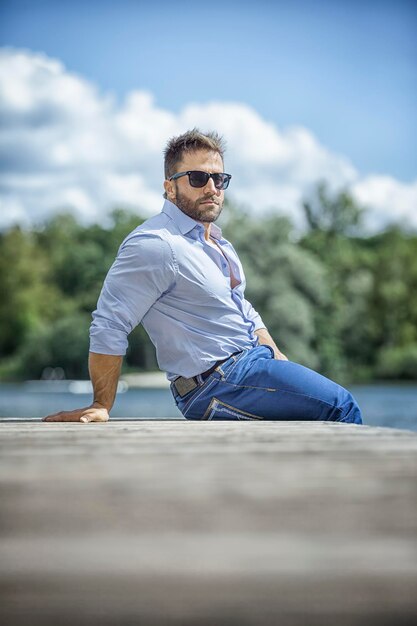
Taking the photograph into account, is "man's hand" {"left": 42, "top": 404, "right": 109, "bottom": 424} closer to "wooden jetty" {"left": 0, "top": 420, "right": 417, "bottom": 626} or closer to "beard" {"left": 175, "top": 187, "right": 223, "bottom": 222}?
"beard" {"left": 175, "top": 187, "right": 223, "bottom": 222}

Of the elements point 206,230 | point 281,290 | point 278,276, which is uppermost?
point 206,230

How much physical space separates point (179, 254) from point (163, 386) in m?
37.3

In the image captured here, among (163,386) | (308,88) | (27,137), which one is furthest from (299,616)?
(27,137)

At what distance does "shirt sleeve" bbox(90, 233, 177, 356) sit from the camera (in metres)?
3.35

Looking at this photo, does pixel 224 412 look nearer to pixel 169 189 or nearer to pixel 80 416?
pixel 80 416

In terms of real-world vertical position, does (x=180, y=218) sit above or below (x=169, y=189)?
below

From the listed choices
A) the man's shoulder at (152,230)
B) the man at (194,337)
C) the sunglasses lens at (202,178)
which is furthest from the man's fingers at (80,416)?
the sunglasses lens at (202,178)

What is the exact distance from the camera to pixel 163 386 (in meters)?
40.6

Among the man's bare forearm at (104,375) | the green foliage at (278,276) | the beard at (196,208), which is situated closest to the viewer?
the man's bare forearm at (104,375)

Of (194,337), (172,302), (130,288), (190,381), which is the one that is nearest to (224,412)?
(190,381)

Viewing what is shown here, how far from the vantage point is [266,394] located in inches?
134

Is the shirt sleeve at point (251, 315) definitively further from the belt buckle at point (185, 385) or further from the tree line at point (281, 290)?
the tree line at point (281, 290)

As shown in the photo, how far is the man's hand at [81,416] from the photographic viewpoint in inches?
120

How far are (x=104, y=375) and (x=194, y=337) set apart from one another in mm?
371
